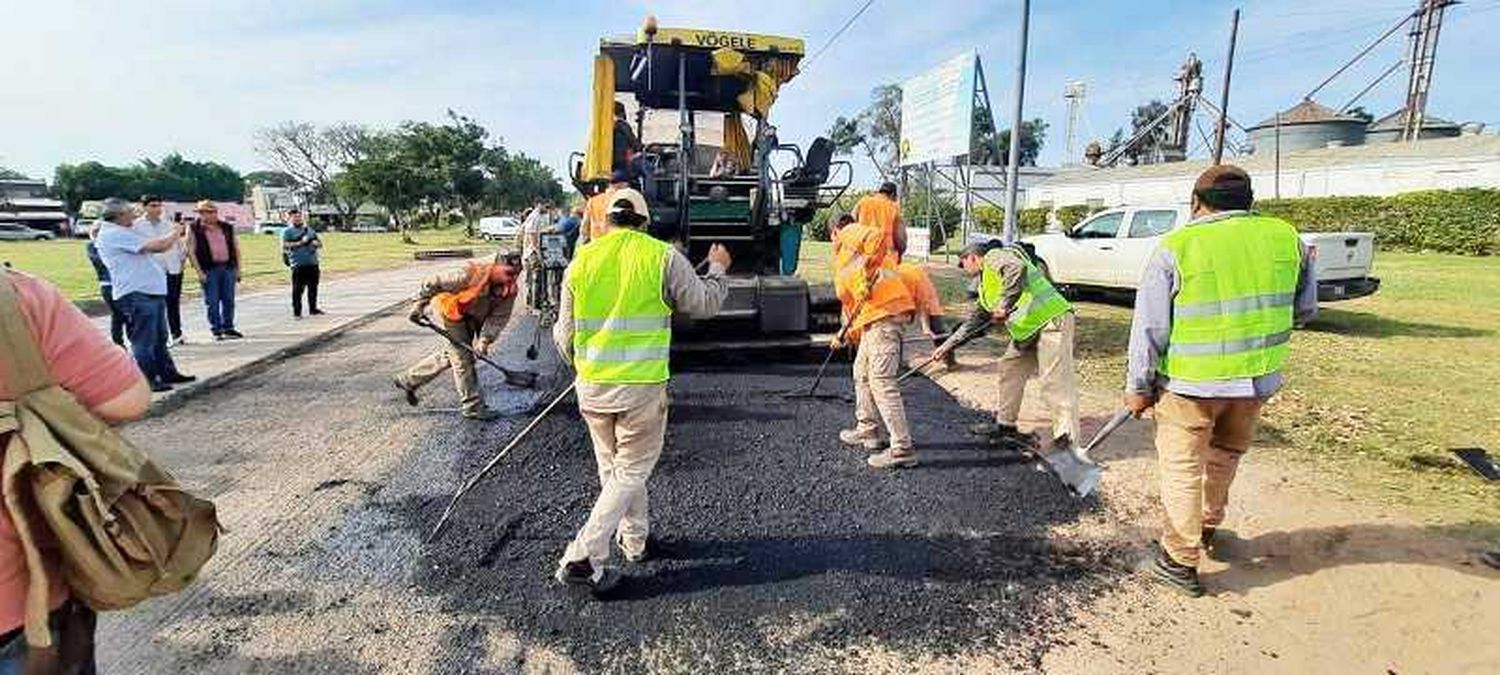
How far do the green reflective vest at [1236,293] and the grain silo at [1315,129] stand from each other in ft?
140

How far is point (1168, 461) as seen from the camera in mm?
3102

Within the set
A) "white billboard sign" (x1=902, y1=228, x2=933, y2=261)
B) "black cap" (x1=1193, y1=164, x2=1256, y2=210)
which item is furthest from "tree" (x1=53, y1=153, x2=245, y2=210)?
"black cap" (x1=1193, y1=164, x2=1256, y2=210)

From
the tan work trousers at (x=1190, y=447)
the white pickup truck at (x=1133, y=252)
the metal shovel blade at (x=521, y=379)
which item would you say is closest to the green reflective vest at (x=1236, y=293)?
the tan work trousers at (x=1190, y=447)

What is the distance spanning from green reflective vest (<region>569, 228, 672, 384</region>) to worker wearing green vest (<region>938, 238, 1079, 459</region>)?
101 inches

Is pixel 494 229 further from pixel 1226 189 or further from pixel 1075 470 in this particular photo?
pixel 1226 189

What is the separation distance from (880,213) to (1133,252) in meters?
6.36

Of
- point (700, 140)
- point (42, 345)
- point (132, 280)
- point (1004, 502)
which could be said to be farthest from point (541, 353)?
point (42, 345)

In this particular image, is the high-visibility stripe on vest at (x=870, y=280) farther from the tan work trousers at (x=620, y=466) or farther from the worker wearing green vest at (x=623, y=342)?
the tan work trousers at (x=620, y=466)

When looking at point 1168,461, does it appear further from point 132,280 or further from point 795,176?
point 132,280

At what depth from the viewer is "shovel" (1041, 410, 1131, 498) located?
3809 millimetres

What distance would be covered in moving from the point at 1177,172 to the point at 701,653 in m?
33.4

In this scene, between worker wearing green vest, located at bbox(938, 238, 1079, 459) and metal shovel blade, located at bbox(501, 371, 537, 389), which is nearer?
worker wearing green vest, located at bbox(938, 238, 1079, 459)

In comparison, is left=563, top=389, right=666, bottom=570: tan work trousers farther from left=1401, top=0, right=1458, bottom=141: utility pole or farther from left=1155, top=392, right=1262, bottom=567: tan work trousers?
left=1401, top=0, right=1458, bottom=141: utility pole

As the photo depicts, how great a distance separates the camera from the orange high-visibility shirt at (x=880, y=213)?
5.35 meters
